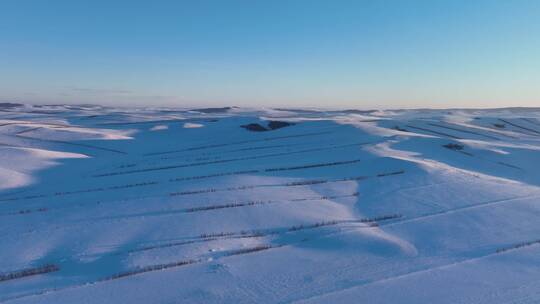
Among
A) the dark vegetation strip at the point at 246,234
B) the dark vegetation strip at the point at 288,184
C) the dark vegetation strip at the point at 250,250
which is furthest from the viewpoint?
the dark vegetation strip at the point at 288,184

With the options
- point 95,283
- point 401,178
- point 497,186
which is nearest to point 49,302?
point 95,283

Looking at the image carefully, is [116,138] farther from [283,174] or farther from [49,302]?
[49,302]

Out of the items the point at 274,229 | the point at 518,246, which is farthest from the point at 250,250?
the point at 518,246

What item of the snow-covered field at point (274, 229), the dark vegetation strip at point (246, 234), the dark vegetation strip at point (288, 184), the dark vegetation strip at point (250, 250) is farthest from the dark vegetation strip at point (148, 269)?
the dark vegetation strip at point (288, 184)

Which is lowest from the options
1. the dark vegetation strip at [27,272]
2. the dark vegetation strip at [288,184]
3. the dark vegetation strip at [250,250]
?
the dark vegetation strip at [27,272]

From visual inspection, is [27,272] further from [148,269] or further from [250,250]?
[250,250]

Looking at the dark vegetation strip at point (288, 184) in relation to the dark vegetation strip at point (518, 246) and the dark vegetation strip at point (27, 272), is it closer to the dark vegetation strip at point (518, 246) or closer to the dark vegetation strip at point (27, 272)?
the dark vegetation strip at point (27, 272)

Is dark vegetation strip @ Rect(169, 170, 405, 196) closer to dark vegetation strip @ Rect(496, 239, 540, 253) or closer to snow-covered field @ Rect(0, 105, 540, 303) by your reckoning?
snow-covered field @ Rect(0, 105, 540, 303)

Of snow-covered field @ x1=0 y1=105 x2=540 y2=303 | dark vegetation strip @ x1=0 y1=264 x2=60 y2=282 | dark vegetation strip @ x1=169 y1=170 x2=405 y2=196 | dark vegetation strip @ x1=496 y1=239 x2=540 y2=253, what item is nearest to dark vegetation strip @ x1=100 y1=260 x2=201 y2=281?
snow-covered field @ x1=0 y1=105 x2=540 y2=303
